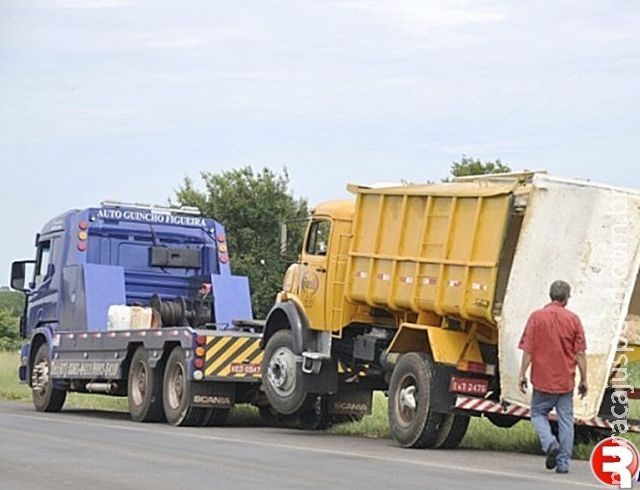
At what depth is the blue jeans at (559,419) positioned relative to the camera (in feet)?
49.1

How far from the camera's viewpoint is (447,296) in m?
18.2

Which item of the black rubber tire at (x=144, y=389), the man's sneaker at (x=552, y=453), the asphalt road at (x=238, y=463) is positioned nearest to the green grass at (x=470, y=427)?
the asphalt road at (x=238, y=463)

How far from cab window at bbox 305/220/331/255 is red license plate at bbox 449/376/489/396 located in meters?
3.44

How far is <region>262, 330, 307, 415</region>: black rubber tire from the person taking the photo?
21.2 metres

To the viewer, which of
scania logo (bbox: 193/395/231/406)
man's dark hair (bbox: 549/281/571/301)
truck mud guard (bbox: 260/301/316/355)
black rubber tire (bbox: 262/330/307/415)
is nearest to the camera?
man's dark hair (bbox: 549/281/571/301)

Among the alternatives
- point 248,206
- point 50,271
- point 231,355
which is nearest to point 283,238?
point 231,355

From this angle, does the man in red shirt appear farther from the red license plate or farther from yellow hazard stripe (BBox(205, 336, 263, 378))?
yellow hazard stripe (BBox(205, 336, 263, 378))

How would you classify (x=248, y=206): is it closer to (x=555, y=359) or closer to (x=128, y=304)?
(x=128, y=304)

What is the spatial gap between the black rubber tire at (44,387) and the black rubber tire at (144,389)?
2.64 m

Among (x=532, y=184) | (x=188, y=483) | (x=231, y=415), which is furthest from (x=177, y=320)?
(x=188, y=483)

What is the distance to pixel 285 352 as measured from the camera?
21.5 meters

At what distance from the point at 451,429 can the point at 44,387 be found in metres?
10.3

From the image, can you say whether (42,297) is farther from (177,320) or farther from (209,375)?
(209,375)

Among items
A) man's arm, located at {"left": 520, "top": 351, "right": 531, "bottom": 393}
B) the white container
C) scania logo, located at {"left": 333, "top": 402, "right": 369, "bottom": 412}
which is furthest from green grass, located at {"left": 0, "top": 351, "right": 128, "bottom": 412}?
man's arm, located at {"left": 520, "top": 351, "right": 531, "bottom": 393}
